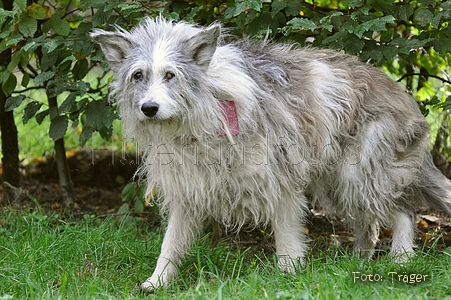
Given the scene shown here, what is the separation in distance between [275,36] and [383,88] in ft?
2.86

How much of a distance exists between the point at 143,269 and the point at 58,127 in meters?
1.25

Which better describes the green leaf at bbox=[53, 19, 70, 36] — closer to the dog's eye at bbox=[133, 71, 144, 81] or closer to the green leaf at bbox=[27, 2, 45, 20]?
the green leaf at bbox=[27, 2, 45, 20]

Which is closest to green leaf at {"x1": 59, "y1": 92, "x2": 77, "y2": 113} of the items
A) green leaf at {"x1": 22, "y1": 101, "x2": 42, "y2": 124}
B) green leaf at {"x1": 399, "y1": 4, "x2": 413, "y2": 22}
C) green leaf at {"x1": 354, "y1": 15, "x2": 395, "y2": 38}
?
green leaf at {"x1": 22, "y1": 101, "x2": 42, "y2": 124}

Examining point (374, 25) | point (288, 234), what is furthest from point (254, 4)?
point (288, 234)

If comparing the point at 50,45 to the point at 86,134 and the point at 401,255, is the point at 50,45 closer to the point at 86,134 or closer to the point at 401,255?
the point at 86,134

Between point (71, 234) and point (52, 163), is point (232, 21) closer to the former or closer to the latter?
point (71, 234)

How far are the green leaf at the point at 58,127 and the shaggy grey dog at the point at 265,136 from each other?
888 mm

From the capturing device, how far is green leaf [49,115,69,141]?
4.76m

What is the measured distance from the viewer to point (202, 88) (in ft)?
11.9

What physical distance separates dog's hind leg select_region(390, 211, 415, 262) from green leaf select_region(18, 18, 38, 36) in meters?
2.65

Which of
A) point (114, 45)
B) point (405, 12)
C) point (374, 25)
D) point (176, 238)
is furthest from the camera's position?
point (405, 12)

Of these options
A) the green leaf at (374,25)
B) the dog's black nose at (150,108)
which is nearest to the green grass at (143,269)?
the dog's black nose at (150,108)

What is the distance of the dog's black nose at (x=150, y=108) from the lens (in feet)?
11.1

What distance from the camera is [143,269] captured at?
425 centimetres
